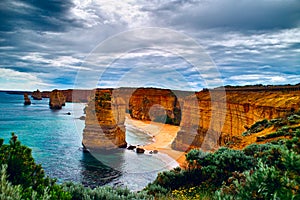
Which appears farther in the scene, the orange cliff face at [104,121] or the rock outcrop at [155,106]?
the rock outcrop at [155,106]

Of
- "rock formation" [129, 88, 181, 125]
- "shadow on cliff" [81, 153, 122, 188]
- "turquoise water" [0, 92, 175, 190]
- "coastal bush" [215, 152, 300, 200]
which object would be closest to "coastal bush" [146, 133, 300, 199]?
"coastal bush" [215, 152, 300, 200]

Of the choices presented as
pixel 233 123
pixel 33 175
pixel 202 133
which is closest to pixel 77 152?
pixel 202 133

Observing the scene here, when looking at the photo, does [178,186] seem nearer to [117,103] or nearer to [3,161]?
[3,161]

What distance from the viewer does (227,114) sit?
30578mm

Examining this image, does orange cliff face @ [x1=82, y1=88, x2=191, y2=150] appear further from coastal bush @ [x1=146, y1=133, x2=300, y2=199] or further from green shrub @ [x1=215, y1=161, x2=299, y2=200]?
green shrub @ [x1=215, y1=161, x2=299, y2=200]

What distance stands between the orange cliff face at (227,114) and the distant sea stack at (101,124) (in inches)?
425

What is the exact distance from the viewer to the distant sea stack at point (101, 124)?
38.0m

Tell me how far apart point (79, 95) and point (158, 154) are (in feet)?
397

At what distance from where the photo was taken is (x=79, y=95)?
14950cm

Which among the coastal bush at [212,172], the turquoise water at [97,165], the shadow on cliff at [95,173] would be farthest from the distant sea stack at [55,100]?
the coastal bush at [212,172]

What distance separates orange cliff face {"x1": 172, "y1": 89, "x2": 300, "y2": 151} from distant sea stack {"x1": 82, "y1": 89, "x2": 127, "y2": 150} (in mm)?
10802

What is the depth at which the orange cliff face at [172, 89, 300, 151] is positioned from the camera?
22.0 metres

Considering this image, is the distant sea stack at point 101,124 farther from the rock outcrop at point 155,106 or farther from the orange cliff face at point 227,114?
the rock outcrop at point 155,106

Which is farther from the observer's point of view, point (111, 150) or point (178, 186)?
point (111, 150)
